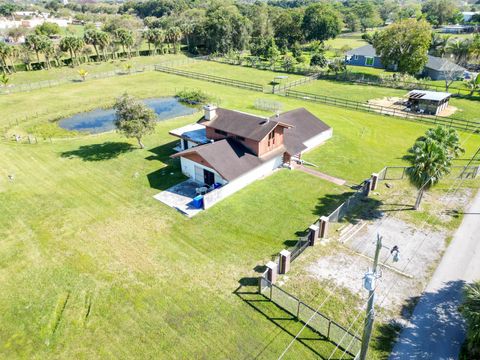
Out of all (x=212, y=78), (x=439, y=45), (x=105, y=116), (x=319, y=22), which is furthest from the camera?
(x=319, y=22)

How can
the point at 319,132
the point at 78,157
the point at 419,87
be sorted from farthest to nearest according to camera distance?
1. the point at 419,87
2. the point at 319,132
3. the point at 78,157

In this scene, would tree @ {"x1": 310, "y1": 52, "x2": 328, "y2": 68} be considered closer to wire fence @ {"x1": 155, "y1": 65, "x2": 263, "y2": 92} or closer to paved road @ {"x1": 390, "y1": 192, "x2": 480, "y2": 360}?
wire fence @ {"x1": 155, "y1": 65, "x2": 263, "y2": 92}

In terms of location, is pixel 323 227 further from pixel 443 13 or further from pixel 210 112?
pixel 443 13

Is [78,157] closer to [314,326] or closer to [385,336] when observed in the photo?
[314,326]

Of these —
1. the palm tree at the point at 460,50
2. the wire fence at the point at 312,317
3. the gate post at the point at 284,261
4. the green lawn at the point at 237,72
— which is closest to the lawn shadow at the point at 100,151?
the gate post at the point at 284,261

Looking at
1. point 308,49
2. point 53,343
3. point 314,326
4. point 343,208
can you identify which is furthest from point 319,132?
point 308,49

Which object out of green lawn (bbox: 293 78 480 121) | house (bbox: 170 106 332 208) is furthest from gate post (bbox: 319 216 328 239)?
green lawn (bbox: 293 78 480 121)

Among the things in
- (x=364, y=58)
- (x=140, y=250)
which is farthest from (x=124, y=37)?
(x=140, y=250)
